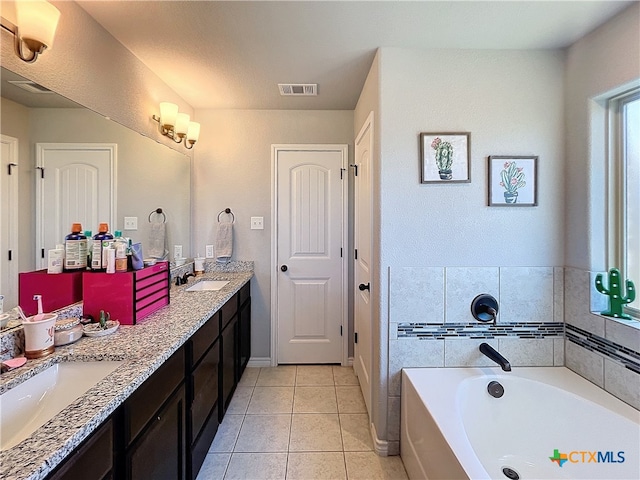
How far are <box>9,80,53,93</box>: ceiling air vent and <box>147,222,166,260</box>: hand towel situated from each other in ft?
3.52

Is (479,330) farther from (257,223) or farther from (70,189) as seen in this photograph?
(70,189)

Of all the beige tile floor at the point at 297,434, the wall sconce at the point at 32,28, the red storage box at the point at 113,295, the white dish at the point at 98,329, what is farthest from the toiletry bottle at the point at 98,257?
the beige tile floor at the point at 297,434

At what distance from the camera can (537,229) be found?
1830 mm

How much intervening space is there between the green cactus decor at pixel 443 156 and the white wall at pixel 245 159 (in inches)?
46.3

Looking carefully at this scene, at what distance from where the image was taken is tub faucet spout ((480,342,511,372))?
1.60 meters

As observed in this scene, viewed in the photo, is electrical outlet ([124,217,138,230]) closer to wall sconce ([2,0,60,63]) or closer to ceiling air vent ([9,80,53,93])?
ceiling air vent ([9,80,53,93])

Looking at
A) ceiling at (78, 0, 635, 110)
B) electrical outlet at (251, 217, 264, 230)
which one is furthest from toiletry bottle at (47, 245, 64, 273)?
electrical outlet at (251, 217, 264, 230)

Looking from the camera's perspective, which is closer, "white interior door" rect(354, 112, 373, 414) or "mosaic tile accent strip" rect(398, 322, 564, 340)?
"mosaic tile accent strip" rect(398, 322, 564, 340)

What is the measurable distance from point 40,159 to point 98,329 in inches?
30.2

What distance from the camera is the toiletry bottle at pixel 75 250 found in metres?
1.43

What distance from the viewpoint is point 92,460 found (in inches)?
32.9

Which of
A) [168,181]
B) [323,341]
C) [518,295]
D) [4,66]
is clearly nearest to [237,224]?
[168,181]

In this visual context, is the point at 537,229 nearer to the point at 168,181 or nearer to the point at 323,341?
the point at 323,341

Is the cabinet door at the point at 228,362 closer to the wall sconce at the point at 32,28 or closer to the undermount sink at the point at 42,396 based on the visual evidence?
the undermount sink at the point at 42,396
